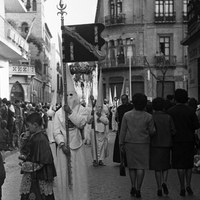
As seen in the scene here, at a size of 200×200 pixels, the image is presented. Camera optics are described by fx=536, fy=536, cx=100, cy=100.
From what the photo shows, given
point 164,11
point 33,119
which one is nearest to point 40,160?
point 33,119

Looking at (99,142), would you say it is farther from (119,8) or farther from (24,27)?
(24,27)

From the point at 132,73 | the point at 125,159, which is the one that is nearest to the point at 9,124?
the point at 125,159

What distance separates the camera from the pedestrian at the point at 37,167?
6.93 metres

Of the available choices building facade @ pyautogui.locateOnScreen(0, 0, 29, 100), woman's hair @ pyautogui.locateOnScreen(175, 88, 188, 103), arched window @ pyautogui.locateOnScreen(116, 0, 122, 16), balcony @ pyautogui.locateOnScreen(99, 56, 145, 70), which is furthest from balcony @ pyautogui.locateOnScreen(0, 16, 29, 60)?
arched window @ pyautogui.locateOnScreen(116, 0, 122, 16)

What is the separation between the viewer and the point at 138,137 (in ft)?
29.4

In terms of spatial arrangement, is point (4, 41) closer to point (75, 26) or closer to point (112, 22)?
point (75, 26)

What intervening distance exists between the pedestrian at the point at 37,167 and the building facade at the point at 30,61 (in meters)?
46.6

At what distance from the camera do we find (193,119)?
937 cm

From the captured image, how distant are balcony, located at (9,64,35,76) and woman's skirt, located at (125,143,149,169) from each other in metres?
47.3

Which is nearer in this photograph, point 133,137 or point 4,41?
point 133,137

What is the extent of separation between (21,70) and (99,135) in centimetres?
4300

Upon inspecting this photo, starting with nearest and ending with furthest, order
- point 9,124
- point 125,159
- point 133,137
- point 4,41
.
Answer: point 133,137
point 125,159
point 9,124
point 4,41

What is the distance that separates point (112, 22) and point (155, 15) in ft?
13.7

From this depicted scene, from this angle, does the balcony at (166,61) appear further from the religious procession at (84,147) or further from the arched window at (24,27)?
the religious procession at (84,147)
